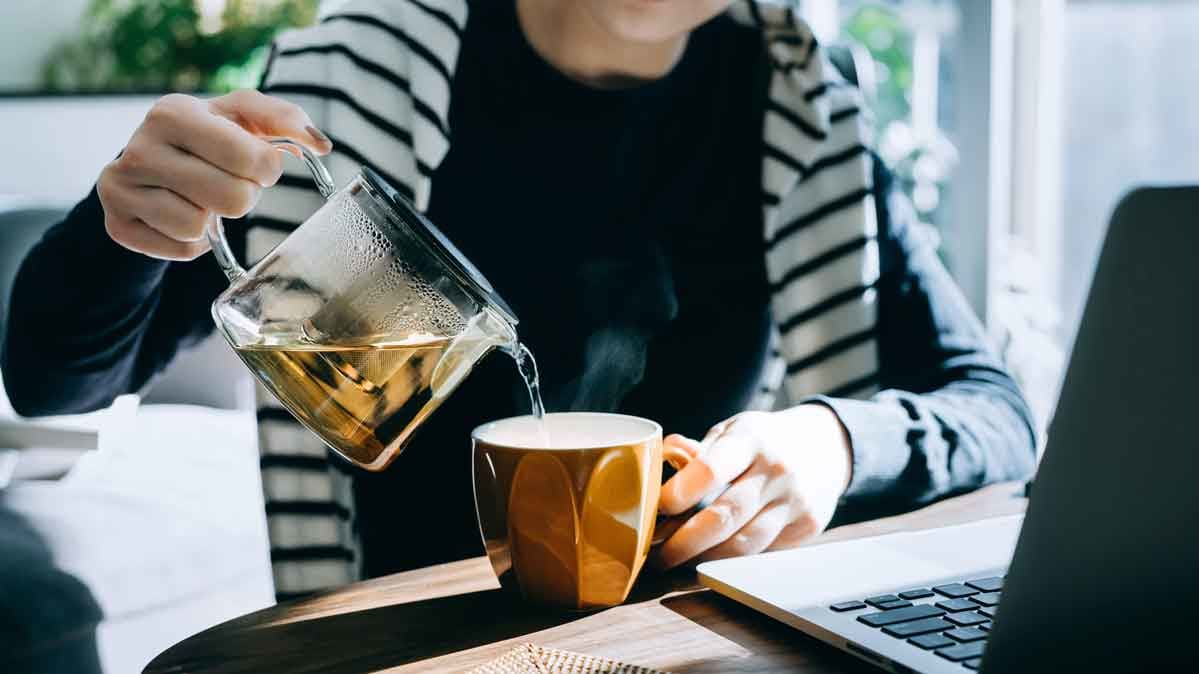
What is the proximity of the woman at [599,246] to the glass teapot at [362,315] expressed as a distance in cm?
34

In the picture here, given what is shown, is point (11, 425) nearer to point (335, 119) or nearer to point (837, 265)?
point (335, 119)

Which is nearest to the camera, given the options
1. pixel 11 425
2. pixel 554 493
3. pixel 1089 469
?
pixel 1089 469

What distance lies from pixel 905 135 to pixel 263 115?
2467mm

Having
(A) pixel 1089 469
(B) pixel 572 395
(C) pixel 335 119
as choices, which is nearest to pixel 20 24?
(C) pixel 335 119

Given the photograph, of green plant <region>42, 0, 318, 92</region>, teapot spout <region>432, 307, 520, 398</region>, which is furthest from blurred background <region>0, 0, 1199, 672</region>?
teapot spout <region>432, 307, 520, 398</region>

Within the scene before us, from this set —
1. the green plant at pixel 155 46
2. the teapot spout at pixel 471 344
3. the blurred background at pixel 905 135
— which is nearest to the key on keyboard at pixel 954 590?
the teapot spout at pixel 471 344

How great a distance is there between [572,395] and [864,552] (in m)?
0.45

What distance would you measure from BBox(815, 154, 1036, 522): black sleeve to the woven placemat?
→ 0.33 m

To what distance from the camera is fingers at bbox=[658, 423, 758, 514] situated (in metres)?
0.65

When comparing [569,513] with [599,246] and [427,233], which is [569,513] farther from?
[599,246]

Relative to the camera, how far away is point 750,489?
2.20 feet

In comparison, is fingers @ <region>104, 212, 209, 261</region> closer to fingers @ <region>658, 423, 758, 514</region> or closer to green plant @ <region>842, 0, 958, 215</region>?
fingers @ <region>658, 423, 758, 514</region>

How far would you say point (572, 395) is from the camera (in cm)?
106

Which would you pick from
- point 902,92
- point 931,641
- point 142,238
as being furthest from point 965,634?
point 902,92
